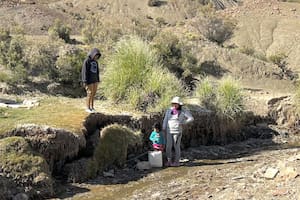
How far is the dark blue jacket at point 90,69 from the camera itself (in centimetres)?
1467

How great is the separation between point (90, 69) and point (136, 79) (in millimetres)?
2860

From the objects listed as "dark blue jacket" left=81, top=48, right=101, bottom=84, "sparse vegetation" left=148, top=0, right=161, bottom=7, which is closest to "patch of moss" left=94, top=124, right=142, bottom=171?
"dark blue jacket" left=81, top=48, right=101, bottom=84

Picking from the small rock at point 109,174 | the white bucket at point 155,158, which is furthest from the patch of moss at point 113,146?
the white bucket at point 155,158

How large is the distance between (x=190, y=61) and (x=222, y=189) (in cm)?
2217

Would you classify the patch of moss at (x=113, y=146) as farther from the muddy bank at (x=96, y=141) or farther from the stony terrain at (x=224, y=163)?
the stony terrain at (x=224, y=163)

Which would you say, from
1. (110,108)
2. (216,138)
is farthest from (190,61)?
(110,108)

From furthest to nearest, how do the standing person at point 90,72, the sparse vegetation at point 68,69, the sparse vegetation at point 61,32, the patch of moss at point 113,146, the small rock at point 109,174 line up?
the sparse vegetation at point 61,32
the sparse vegetation at point 68,69
the standing person at point 90,72
the patch of moss at point 113,146
the small rock at point 109,174

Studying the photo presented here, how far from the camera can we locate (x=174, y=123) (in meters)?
14.2

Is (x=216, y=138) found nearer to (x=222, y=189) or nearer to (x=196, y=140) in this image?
(x=196, y=140)

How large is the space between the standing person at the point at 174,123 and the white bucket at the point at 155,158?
26cm

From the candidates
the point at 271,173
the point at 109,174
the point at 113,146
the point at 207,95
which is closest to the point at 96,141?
the point at 113,146

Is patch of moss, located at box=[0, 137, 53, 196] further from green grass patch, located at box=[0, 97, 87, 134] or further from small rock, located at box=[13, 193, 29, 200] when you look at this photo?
green grass patch, located at box=[0, 97, 87, 134]

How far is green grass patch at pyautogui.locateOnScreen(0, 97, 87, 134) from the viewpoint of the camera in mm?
12894

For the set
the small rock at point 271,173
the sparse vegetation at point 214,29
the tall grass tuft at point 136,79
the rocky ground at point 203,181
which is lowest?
the rocky ground at point 203,181
